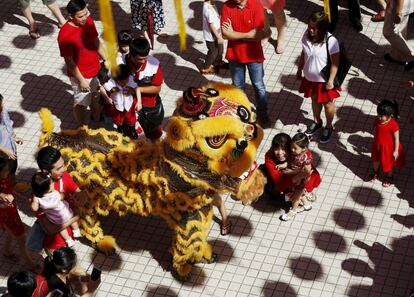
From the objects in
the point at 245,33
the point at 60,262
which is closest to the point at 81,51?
the point at 245,33

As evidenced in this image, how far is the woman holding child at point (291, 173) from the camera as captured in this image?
9242 millimetres

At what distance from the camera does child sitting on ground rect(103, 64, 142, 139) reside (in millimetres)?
9654

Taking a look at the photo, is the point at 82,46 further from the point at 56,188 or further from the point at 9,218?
the point at 9,218

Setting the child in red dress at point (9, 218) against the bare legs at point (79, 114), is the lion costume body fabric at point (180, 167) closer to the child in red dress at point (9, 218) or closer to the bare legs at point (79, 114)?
the child in red dress at point (9, 218)

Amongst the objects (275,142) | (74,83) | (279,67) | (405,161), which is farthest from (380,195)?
(74,83)

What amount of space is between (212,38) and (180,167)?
11.0 feet

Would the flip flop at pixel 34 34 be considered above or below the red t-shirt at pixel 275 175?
below

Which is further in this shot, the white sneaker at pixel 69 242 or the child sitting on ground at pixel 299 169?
the child sitting on ground at pixel 299 169

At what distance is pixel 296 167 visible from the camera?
30.5 feet

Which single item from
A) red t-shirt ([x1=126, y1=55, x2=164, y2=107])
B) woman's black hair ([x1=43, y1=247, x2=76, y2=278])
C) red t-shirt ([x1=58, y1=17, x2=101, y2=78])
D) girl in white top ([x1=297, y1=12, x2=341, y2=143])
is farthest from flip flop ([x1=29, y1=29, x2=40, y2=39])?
woman's black hair ([x1=43, y1=247, x2=76, y2=278])

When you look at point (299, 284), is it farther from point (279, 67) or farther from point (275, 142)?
point (279, 67)

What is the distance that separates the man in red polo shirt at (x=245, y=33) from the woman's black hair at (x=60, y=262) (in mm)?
3279

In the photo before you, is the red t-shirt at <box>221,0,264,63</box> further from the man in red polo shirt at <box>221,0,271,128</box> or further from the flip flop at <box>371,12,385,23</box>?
the flip flop at <box>371,12,385,23</box>

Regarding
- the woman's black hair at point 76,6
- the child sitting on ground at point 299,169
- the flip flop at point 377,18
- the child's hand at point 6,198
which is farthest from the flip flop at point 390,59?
the child's hand at point 6,198
